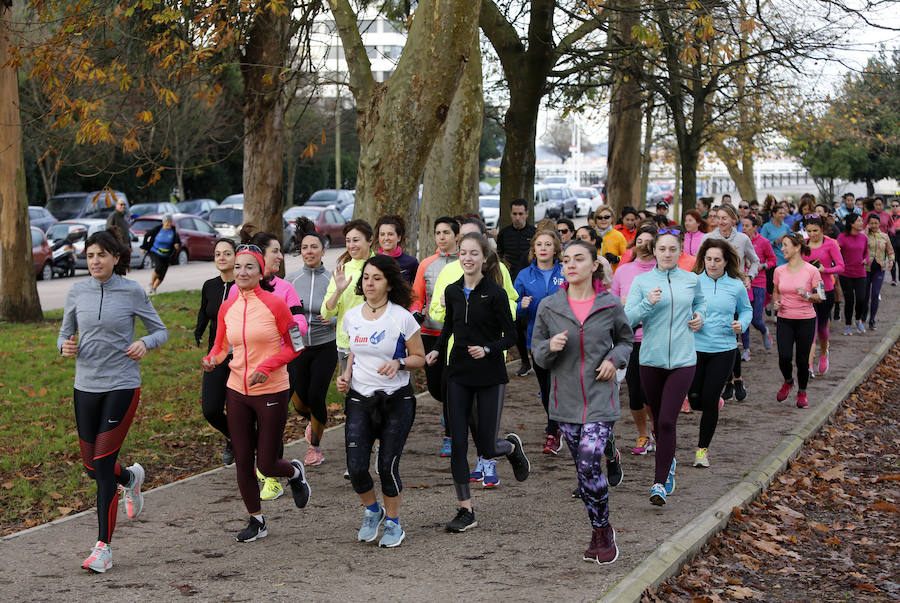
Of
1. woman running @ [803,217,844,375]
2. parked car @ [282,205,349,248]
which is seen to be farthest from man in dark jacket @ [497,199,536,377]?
parked car @ [282,205,349,248]

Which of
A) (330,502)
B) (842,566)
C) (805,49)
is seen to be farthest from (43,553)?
(805,49)

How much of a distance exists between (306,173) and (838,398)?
53113mm

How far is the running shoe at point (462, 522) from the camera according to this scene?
704 centimetres

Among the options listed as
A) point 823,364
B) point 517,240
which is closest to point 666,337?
point 517,240

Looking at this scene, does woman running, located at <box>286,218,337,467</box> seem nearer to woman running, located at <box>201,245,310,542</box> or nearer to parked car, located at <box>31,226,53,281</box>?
woman running, located at <box>201,245,310,542</box>

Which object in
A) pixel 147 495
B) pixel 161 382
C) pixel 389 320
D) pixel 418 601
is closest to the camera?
pixel 418 601

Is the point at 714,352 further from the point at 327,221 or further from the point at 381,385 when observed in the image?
A: the point at 327,221

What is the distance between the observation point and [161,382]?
13.0 m

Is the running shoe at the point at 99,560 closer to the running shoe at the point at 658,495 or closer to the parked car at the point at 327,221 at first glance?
the running shoe at the point at 658,495

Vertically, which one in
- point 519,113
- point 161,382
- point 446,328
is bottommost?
point 161,382

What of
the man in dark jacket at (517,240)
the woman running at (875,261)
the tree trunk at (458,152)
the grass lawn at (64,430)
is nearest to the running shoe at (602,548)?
the grass lawn at (64,430)

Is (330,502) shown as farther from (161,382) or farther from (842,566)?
(161,382)

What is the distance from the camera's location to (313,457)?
29.9 feet

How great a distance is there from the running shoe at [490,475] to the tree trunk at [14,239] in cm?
1185
